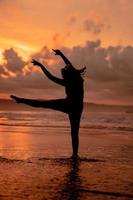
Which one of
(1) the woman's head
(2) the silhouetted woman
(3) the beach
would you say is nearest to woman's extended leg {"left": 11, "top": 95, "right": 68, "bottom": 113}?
(2) the silhouetted woman

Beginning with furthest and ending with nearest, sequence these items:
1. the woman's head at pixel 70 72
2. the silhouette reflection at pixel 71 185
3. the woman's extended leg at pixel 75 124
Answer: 1. the woman's extended leg at pixel 75 124
2. the woman's head at pixel 70 72
3. the silhouette reflection at pixel 71 185

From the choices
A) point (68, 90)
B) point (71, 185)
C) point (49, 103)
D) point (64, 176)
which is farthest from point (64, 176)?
point (68, 90)

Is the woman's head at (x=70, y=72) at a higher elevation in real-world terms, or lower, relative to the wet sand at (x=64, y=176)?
higher

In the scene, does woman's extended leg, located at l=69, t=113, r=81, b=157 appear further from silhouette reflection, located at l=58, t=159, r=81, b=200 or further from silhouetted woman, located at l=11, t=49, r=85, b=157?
silhouette reflection, located at l=58, t=159, r=81, b=200

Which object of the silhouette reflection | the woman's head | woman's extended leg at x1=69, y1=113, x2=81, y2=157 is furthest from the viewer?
woman's extended leg at x1=69, y1=113, x2=81, y2=157

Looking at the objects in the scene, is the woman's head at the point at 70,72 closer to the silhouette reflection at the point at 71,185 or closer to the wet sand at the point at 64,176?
the wet sand at the point at 64,176

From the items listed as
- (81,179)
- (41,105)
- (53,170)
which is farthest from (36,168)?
(41,105)

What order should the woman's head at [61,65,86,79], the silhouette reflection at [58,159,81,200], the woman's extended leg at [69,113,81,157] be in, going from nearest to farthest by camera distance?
the silhouette reflection at [58,159,81,200]
the woman's head at [61,65,86,79]
the woman's extended leg at [69,113,81,157]

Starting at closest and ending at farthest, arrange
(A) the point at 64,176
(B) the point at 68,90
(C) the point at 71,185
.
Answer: (C) the point at 71,185
(A) the point at 64,176
(B) the point at 68,90

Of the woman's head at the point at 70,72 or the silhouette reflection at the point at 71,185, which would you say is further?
the woman's head at the point at 70,72

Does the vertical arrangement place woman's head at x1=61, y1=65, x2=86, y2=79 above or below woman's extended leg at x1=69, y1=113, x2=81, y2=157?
above

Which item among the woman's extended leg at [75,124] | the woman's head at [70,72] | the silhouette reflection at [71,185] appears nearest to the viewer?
the silhouette reflection at [71,185]

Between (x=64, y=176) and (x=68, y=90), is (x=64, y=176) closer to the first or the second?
(x=64, y=176)

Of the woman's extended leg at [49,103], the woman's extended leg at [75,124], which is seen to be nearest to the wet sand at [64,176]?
the woman's extended leg at [75,124]
